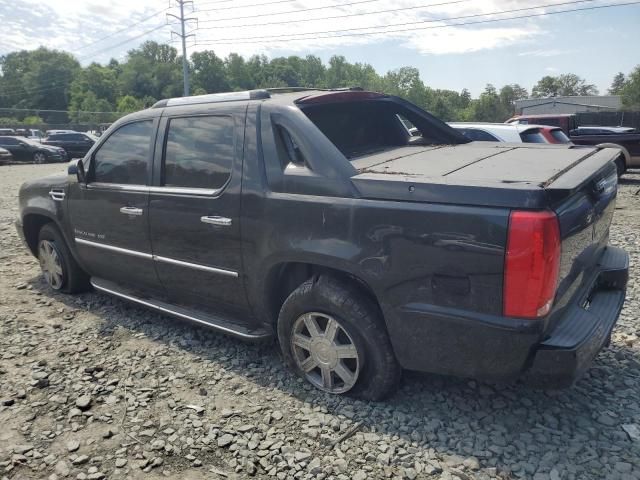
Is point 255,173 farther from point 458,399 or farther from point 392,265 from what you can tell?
point 458,399

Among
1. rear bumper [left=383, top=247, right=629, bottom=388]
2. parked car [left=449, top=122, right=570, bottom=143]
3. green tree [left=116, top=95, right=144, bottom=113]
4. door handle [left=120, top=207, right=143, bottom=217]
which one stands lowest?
rear bumper [left=383, top=247, right=629, bottom=388]

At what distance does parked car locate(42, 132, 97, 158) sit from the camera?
26.9 meters

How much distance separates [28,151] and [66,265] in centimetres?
2285

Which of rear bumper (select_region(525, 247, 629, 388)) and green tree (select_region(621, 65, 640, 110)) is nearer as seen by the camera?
rear bumper (select_region(525, 247, 629, 388))

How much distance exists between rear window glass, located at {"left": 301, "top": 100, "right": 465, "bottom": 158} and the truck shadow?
1.65m

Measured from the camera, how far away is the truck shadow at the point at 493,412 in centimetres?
260

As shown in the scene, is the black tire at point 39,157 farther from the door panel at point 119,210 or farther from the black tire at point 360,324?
the black tire at point 360,324

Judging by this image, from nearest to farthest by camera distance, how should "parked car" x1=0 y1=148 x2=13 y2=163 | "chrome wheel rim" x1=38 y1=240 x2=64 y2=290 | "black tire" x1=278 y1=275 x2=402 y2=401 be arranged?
"black tire" x1=278 y1=275 x2=402 y2=401
"chrome wheel rim" x1=38 y1=240 x2=64 y2=290
"parked car" x1=0 y1=148 x2=13 y2=163

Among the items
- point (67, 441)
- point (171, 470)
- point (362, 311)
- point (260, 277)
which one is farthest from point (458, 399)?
point (67, 441)

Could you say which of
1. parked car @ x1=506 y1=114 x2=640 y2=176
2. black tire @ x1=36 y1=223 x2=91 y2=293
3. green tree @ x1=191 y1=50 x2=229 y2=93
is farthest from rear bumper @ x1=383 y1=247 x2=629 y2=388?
green tree @ x1=191 y1=50 x2=229 y2=93

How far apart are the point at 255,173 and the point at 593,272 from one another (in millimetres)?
2194

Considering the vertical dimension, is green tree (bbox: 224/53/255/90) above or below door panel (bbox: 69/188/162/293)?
above

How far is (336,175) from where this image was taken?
286 cm

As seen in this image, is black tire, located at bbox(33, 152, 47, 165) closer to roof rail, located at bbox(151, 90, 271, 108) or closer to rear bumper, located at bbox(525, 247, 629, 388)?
roof rail, located at bbox(151, 90, 271, 108)
